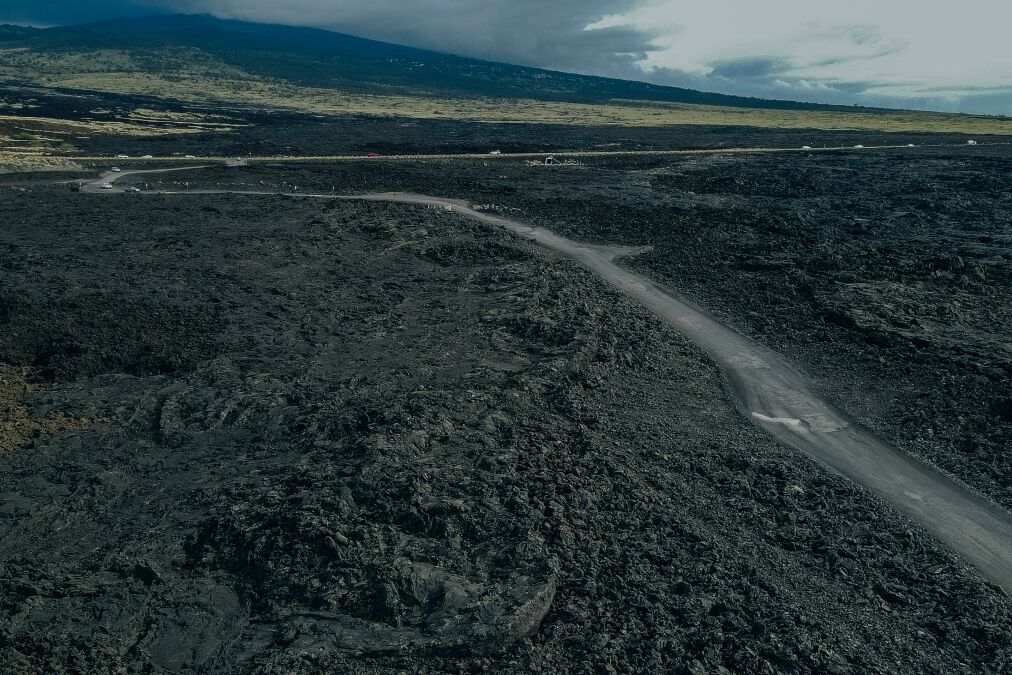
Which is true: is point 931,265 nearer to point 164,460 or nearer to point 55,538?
point 164,460

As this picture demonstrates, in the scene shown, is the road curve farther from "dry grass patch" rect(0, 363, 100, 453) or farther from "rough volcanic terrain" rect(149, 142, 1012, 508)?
"dry grass patch" rect(0, 363, 100, 453)

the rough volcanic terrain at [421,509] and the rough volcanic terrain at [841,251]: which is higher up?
the rough volcanic terrain at [841,251]

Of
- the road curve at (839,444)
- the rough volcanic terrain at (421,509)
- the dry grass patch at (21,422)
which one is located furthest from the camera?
the dry grass patch at (21,422)

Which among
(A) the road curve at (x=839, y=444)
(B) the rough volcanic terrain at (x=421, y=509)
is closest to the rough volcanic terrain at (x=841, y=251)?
(A) the road curve at (x=839, y=444)

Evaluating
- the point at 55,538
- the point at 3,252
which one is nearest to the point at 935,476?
the point at 55,538

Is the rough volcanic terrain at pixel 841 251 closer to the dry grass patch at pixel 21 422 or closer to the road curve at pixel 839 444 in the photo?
the road curve at pixel 839 444

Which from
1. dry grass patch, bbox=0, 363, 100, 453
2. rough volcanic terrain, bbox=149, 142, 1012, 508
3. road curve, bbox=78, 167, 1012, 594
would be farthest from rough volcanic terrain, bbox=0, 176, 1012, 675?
rough volcanic terrain, bbox=149, 142, 1012, 508
